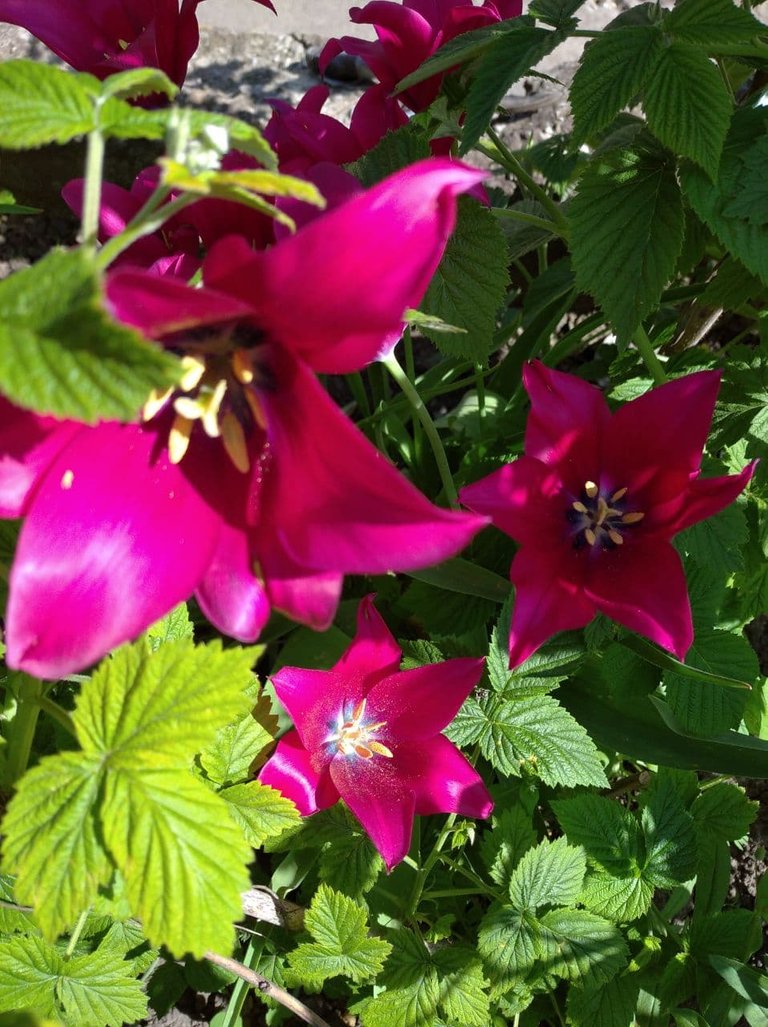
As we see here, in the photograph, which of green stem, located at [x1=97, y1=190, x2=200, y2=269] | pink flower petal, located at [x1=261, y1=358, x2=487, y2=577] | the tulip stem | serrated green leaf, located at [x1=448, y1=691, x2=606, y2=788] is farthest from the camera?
serrated green leaf, located at [x1=448, y1=691, x2=606, y2=788]

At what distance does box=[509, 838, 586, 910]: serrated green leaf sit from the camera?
1.09 metres

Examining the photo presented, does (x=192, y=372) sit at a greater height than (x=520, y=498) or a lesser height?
greater

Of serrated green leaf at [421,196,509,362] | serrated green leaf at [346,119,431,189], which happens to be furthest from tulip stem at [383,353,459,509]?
serrated green leaf at [346,119,431,189]

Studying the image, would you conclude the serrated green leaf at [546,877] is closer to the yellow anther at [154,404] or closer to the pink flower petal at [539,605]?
the pink flower petal at [539,605]

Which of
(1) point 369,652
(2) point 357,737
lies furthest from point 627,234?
(2) point 357,737

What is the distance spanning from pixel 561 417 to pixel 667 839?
61cm

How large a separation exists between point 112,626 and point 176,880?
0.57 feet

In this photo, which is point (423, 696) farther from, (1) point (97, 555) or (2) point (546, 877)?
(1) point (97, 555)

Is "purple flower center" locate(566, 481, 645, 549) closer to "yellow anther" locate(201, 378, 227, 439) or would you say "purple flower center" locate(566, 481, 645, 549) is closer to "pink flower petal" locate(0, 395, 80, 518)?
"yellow anther" locate(201, 378, 227, 439)

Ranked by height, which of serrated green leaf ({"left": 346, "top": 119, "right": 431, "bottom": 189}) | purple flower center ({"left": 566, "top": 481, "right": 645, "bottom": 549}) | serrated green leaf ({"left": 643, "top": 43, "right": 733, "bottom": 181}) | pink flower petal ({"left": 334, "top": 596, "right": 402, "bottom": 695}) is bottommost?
pink flower petal ({"left": 334, "top": 596, "right": 402, "bottom": 695})

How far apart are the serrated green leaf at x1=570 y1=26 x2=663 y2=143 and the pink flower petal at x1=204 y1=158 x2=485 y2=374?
45 cm

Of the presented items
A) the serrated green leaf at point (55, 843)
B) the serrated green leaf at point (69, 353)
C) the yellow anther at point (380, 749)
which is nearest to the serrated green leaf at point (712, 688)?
the yellow anther at point (380, 749)

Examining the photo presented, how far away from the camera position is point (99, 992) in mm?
896

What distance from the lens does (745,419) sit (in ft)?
3.83
